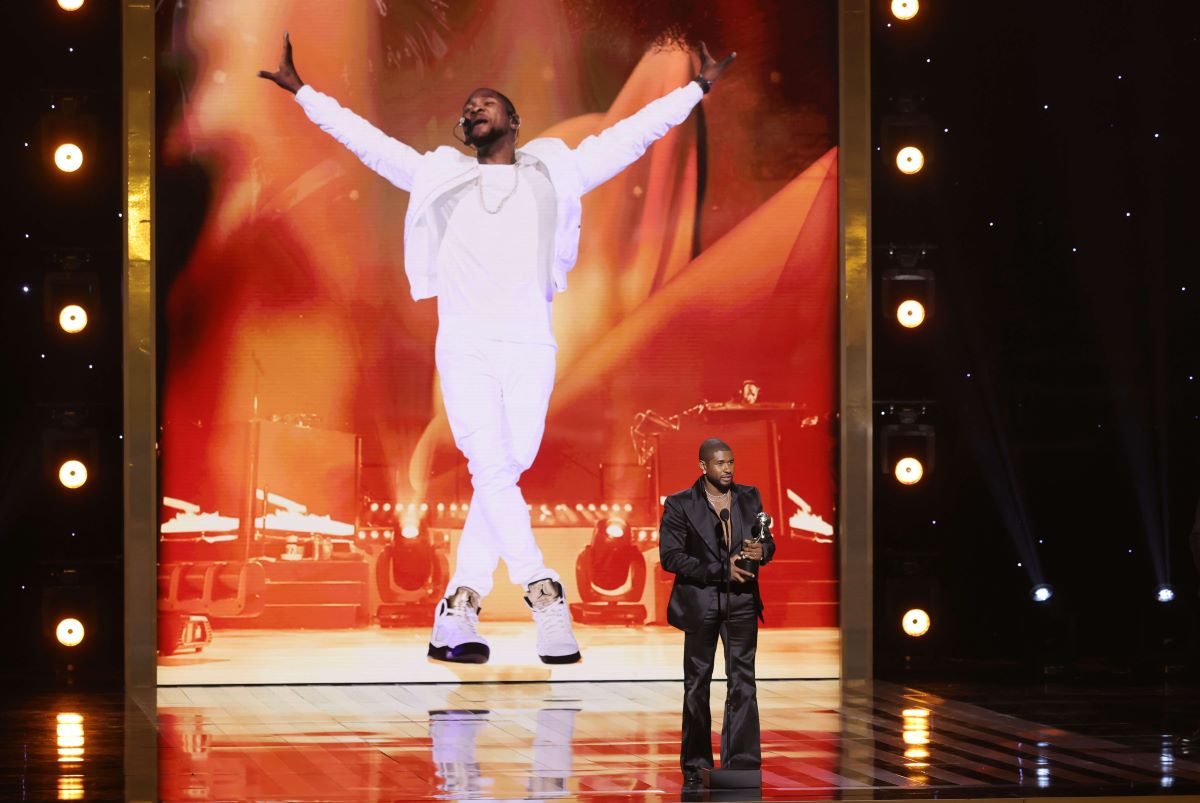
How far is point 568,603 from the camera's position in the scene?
933 cm

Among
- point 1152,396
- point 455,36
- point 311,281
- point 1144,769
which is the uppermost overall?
point 455,36

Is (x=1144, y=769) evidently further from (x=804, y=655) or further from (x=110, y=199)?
(x=110, y=199)

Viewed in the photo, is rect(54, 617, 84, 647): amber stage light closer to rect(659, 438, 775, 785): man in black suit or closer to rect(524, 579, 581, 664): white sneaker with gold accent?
rect(524, 579, 581, 664): white sneaker with gold accent

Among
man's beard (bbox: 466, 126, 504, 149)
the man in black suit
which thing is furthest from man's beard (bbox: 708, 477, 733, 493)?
man's beard (bbox: 466, 126, 504, 149)

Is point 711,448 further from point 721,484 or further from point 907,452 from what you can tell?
point 907,452

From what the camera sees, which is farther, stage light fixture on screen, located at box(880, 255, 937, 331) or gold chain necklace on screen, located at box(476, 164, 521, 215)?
stage light fixture on screen, located at box(880, 255, 937, 331)

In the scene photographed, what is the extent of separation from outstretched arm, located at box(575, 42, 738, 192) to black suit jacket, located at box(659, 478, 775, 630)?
3.48m

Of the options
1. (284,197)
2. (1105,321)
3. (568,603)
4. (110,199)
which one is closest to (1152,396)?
(1105,321)

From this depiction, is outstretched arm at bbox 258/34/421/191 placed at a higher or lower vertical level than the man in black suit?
higher

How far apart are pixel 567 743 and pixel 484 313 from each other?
9.24 ft

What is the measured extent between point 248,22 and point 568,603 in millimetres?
3494

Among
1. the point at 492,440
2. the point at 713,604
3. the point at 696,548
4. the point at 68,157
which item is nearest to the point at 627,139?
the point at 492,440

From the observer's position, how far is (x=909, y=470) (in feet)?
31.0

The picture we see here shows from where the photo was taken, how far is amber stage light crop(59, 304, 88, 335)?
9.01 m
